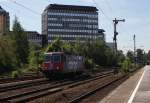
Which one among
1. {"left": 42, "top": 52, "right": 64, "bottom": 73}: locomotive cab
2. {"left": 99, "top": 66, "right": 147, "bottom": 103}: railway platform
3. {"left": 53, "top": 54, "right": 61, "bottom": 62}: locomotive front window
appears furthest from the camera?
{"left": 53, "top": 54, "right": 61, "bottom": 62}: locomotive front window

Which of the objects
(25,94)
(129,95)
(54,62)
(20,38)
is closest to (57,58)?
(54,62)

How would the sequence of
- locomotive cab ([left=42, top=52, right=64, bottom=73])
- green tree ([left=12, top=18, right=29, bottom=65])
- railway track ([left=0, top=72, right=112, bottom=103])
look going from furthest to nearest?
green tree ([left=12, top=18, right=29, bottom=65]) → locomotive cab ([left=42, top=52, right=64, bottom=73]) → railway track ([left=0, top=72, right=112, bottom=103])

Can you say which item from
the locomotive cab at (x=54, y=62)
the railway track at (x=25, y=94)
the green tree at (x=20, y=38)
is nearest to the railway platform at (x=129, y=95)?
the railway track at (x=25, y=94)

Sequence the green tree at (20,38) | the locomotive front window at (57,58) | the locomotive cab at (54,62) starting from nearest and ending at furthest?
the locomotive cab at (54,62) → the locomotive front window at (57,58) → the green tree at (20,38)

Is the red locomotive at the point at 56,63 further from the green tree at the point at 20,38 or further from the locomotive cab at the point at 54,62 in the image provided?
the green tree at the point at 20,38

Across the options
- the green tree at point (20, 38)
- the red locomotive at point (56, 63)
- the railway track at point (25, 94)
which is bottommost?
the railway track at point (25, 94)

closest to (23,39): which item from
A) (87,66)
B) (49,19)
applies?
(87,66)

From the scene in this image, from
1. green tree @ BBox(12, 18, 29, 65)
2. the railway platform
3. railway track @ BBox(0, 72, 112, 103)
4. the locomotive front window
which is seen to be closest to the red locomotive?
the locomotive front window

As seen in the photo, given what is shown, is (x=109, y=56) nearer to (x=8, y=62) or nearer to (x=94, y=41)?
(x=94, y=41)

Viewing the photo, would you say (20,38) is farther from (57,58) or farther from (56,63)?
(56,63)

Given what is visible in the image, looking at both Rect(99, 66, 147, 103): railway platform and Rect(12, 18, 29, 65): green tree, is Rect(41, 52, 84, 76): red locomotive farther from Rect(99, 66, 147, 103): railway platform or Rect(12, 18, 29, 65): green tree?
Rect(12, 18, 29, 65): green tree

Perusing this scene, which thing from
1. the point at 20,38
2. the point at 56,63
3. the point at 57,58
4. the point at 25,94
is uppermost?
the point at 20,38

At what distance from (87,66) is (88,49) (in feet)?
122

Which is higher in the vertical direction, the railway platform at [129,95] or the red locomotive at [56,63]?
the red locomotive at [56,63]
